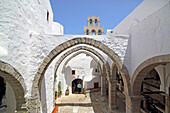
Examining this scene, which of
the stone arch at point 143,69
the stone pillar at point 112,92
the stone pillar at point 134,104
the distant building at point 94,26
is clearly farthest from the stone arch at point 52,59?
the distant building at point 94,26

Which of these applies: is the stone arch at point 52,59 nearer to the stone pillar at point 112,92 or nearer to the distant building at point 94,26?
the stone pillar at point 112,92

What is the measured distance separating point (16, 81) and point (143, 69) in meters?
4.76

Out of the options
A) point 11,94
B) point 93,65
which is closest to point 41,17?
point 11,94

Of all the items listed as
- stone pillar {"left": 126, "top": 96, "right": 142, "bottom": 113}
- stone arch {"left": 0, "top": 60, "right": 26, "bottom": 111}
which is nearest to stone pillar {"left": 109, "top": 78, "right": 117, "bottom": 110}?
stone pillar {"left": 126, "top": 96, "right": 142, "bottom": 113}

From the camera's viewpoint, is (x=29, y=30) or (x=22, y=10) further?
(x=29, y=30)

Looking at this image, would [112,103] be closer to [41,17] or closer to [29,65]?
[29,65]

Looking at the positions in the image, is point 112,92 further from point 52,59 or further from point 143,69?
point 52,59

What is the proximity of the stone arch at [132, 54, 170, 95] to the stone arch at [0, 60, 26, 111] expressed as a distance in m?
4.51

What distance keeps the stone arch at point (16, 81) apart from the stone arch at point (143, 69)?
451 centimetres

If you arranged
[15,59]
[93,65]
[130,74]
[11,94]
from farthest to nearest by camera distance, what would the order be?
[93,65] → [130,74] → [11,94] → [15,59]

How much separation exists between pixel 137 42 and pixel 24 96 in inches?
197

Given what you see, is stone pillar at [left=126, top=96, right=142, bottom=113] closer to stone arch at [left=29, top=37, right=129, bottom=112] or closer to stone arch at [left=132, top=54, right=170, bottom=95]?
stone arch at [left=132, top=54, right=170, bottom=95]

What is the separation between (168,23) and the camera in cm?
284

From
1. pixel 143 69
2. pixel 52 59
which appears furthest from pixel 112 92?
pixel 52 59
